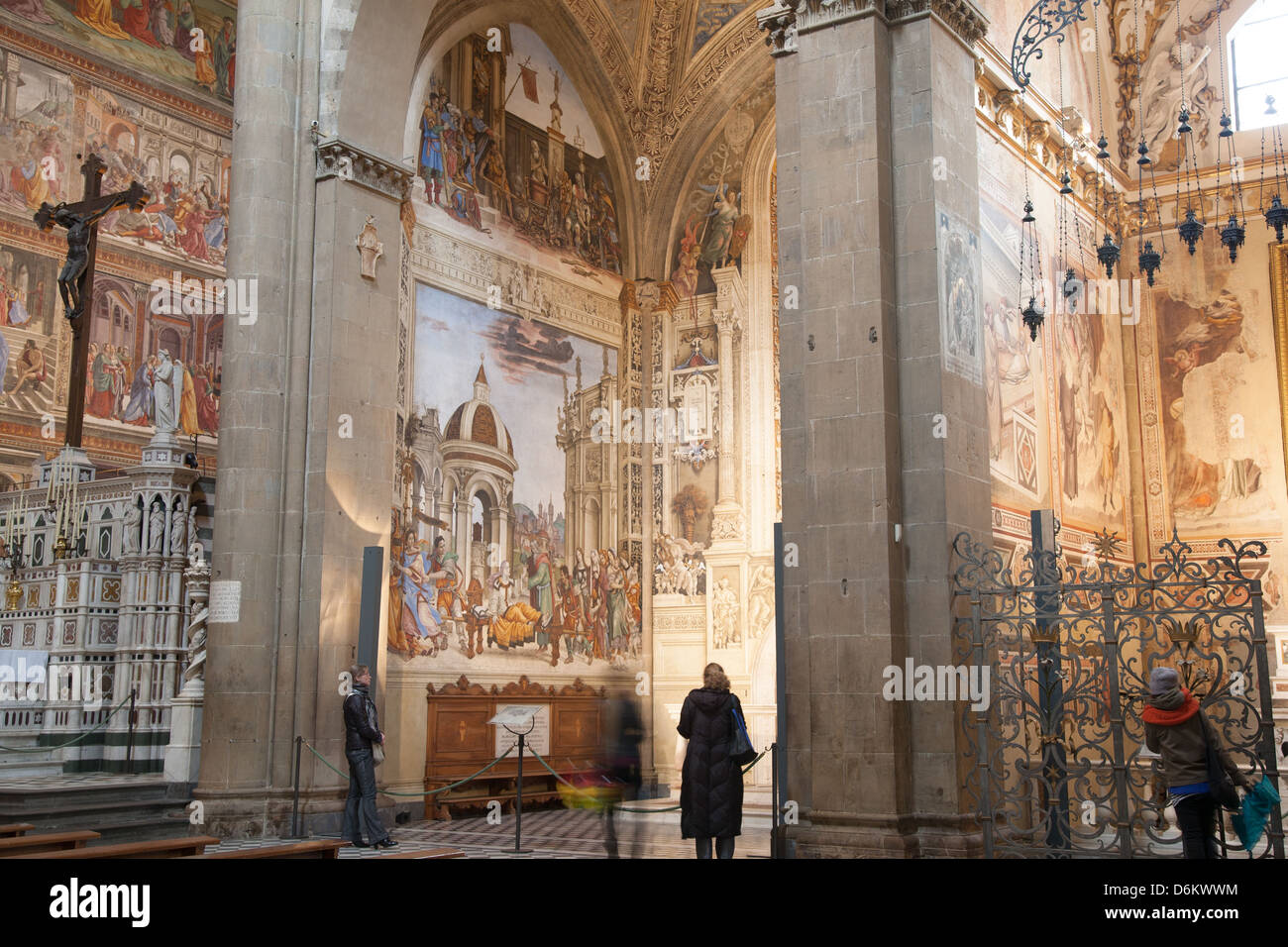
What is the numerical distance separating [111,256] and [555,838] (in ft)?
37.6

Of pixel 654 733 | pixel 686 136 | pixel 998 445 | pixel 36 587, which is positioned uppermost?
pixel 686 136

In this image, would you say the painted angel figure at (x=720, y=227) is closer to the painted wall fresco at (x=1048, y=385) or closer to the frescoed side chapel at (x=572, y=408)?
the frescoed side chapel at (x=572, y=408)

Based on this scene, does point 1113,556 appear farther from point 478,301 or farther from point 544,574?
point 478,301

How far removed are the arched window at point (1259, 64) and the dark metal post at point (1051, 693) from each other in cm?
1227

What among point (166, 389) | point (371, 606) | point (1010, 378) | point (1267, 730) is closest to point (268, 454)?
point (371, 606)

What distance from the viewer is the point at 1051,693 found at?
9.48 metres

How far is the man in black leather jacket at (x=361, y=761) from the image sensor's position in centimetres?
1237
